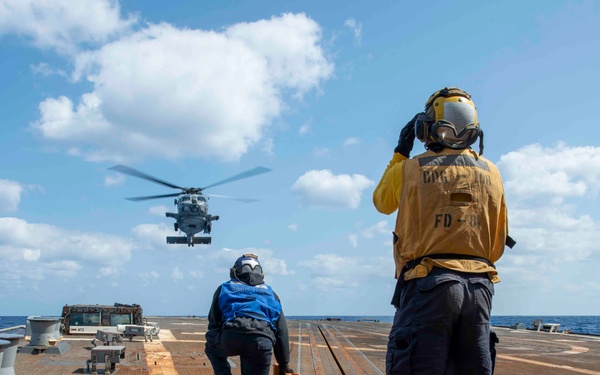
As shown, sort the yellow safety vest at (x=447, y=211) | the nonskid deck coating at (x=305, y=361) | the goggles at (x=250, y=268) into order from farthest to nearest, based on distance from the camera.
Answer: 1. the nonskid deck coating at (x=305, y=361)
2. the goggles at (x=250, y=268)
3. the yellow safety vest at (x=447, y=211)

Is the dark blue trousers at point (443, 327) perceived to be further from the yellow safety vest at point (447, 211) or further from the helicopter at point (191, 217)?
the helicopter at point (191, 217)

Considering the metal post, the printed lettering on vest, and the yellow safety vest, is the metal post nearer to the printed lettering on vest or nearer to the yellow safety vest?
the yellow safety vest

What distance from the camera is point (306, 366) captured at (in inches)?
518

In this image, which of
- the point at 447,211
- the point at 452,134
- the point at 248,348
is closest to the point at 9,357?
the point at 248,348

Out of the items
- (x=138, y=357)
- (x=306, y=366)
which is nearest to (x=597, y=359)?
(x=306, y=366)

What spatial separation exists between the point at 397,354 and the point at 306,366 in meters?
9.96

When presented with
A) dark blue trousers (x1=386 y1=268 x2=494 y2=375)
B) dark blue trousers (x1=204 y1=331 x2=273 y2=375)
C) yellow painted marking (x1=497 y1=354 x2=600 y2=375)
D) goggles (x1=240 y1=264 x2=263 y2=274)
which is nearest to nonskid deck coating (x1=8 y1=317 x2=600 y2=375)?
yellow painted marking (x1=497 y1=354 x2=600 y2=375)

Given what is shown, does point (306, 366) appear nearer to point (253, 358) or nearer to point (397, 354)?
point (253, 358)

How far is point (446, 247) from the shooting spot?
12.1 ft

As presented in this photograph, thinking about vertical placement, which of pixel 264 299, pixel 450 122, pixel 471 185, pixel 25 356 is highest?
pixel 450 122

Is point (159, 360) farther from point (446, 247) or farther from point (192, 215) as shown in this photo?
point (192, 215)

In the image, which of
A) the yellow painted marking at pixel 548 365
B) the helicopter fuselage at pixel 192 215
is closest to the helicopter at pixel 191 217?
the helicopter fuselage at pixel 192 215

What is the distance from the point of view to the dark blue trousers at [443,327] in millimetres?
3537

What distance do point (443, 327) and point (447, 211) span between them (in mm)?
695
